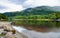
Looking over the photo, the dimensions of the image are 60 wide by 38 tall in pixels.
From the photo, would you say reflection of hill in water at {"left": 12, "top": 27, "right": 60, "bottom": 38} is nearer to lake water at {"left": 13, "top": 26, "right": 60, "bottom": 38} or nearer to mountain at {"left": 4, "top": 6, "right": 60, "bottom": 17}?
lake water at {"left": 13, "top": 26, "right": 60, "bottom": 38}

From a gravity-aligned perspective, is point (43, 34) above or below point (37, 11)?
below

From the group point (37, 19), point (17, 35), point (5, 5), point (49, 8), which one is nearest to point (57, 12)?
point (49, 8)

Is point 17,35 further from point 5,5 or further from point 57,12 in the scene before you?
point 57,12

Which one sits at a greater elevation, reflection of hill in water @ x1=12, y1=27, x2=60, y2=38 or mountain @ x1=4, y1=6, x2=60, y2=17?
mountain @ x1=4, y1=6, x2=60, y2=17

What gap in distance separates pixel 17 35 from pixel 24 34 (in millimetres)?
100

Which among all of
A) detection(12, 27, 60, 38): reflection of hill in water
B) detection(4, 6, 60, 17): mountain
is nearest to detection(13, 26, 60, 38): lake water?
detection(12, 27, 60, 38): reflection of hill in water

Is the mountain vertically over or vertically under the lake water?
over

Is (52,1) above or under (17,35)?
above

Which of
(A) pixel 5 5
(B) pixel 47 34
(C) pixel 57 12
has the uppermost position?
(A) pixel 5 5

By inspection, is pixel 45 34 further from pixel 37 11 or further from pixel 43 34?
pixel 37 11

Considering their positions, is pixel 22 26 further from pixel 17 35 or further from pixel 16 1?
pixel 16 1

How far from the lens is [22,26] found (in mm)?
1751

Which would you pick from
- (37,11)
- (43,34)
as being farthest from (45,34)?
(37,11)

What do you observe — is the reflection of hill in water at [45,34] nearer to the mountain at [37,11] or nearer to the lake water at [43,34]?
the lake water at [43,34]
